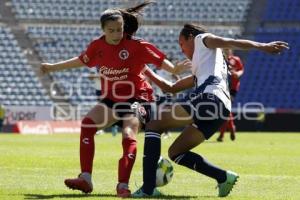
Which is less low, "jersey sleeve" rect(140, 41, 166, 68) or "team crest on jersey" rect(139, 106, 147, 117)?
"jersey sleeve" rect(140, 41, 166, 68)

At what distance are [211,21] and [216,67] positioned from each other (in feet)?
100

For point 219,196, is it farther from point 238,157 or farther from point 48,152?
point 48,152

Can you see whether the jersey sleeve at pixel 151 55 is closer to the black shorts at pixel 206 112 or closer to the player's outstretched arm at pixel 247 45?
the black shorts at pixel 206 112

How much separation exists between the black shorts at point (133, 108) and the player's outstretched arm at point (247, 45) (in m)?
1.18

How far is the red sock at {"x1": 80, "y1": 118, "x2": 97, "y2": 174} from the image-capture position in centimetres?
821

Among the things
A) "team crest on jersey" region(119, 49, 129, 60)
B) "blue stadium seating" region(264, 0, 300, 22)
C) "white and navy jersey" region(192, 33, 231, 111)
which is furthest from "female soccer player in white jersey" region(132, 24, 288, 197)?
"blue stadium seating" region(264, 0, 300, 22)

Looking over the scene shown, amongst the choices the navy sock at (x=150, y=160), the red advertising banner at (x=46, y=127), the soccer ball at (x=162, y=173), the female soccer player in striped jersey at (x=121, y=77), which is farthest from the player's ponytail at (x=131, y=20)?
the red advertising banner at (x=46, y=127)

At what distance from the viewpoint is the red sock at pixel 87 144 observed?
8211 mm

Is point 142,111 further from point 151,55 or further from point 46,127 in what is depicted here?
point 46,127

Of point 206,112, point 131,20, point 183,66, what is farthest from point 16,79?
point 206,112

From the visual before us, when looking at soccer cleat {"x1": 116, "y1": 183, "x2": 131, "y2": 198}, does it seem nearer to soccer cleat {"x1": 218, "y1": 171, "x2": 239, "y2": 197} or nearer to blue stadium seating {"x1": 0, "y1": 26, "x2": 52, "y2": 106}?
soccer cleat {"x1": 218, "y1": 171, "x2": 239, "y2": 197}

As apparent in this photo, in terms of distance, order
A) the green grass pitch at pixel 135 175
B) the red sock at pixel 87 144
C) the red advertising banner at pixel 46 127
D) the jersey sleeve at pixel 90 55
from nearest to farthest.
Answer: the green grass pitch at pixel 135 175 < the red sock at pixel 87 144 < the jersey sleeve at pixel 90 55 < the red advertising banner at pixel 46 127

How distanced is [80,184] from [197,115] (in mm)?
1346

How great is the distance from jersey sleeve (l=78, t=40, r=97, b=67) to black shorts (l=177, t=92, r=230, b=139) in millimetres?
1225
